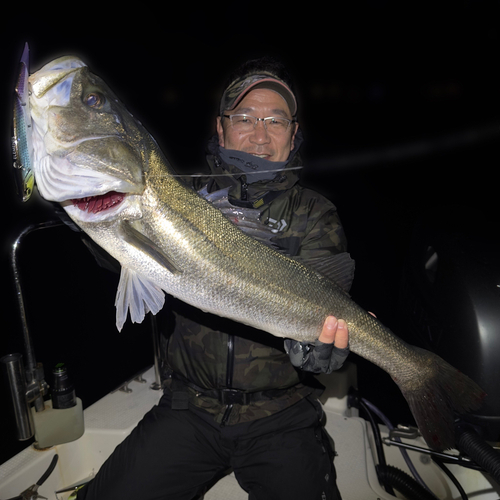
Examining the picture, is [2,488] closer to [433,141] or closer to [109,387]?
[109,387]

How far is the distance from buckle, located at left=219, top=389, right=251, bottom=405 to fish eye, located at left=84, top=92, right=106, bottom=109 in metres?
1.88

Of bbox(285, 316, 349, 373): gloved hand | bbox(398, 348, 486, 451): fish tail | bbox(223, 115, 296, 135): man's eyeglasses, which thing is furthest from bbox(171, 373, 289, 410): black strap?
bbox(223, 115, 296, 135): man's eyeglasses

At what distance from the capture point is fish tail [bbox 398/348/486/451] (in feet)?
6.96

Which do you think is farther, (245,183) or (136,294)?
(245,183)

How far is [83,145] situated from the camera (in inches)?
62.9

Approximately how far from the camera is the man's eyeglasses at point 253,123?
9.60 ft

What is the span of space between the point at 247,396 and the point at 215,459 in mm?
463

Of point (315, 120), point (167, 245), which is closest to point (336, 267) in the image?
point (167, 245)

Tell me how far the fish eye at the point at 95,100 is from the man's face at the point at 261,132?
142cm

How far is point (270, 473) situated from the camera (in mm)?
2246

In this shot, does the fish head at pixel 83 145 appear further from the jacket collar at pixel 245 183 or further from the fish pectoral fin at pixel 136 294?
the jacket collar at pixel 245 183

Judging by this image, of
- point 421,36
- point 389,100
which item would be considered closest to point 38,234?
point 389,100

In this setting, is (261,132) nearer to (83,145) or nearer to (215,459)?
(83,145)

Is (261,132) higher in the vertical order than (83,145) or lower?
higher
